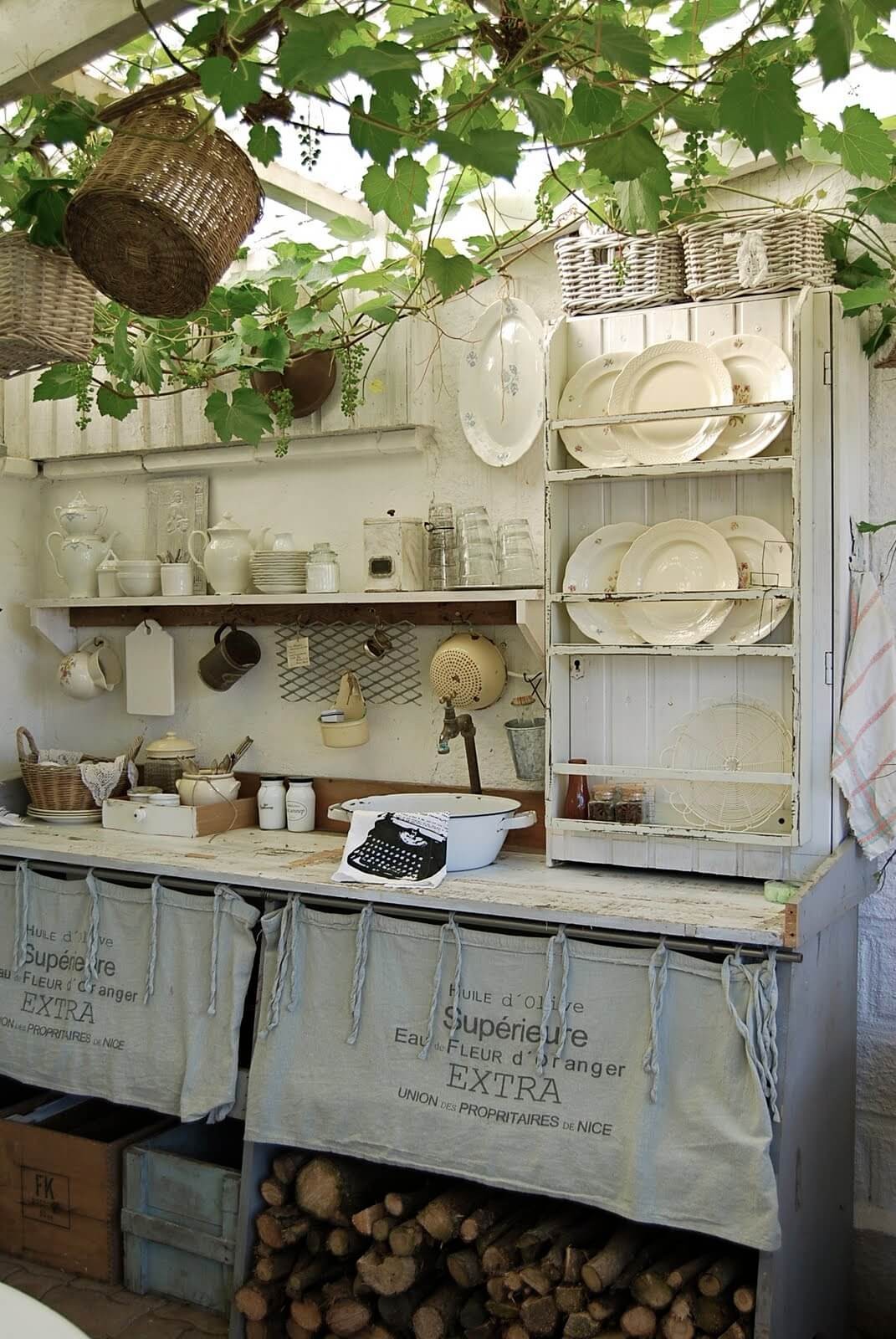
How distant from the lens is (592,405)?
304 centimetres

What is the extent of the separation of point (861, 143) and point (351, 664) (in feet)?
6.47

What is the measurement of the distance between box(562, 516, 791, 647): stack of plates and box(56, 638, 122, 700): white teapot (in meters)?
1.72

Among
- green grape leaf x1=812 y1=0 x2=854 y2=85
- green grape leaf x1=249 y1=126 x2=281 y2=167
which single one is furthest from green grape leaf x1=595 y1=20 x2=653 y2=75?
green grape leaf x1=249 y1=126 x2=281 y2=167

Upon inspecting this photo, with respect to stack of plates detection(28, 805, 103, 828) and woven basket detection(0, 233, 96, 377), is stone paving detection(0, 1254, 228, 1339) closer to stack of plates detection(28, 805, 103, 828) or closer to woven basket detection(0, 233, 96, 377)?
stack of plates detection(28, 805, 103, 828)

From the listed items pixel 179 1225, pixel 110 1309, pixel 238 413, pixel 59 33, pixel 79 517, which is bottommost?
pixel 110 1309

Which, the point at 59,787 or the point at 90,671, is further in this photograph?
the point at 90,671

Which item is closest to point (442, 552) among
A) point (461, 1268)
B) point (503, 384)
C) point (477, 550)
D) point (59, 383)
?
point (477, 550)

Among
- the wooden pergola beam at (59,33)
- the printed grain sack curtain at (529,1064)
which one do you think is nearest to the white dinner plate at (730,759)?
the printed grain sack curtain at (529,1064)

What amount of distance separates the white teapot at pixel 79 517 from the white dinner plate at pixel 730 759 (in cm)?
200

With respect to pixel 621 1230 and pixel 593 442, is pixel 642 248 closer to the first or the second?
pixel 593 442

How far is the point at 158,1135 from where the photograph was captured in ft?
10.6

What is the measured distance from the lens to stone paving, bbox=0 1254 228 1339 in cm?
294

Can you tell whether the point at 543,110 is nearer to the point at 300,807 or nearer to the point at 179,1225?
the point at 300,807

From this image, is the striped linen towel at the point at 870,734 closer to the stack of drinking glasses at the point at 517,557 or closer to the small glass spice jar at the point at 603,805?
the small glass spice jar at the point at 603,805
